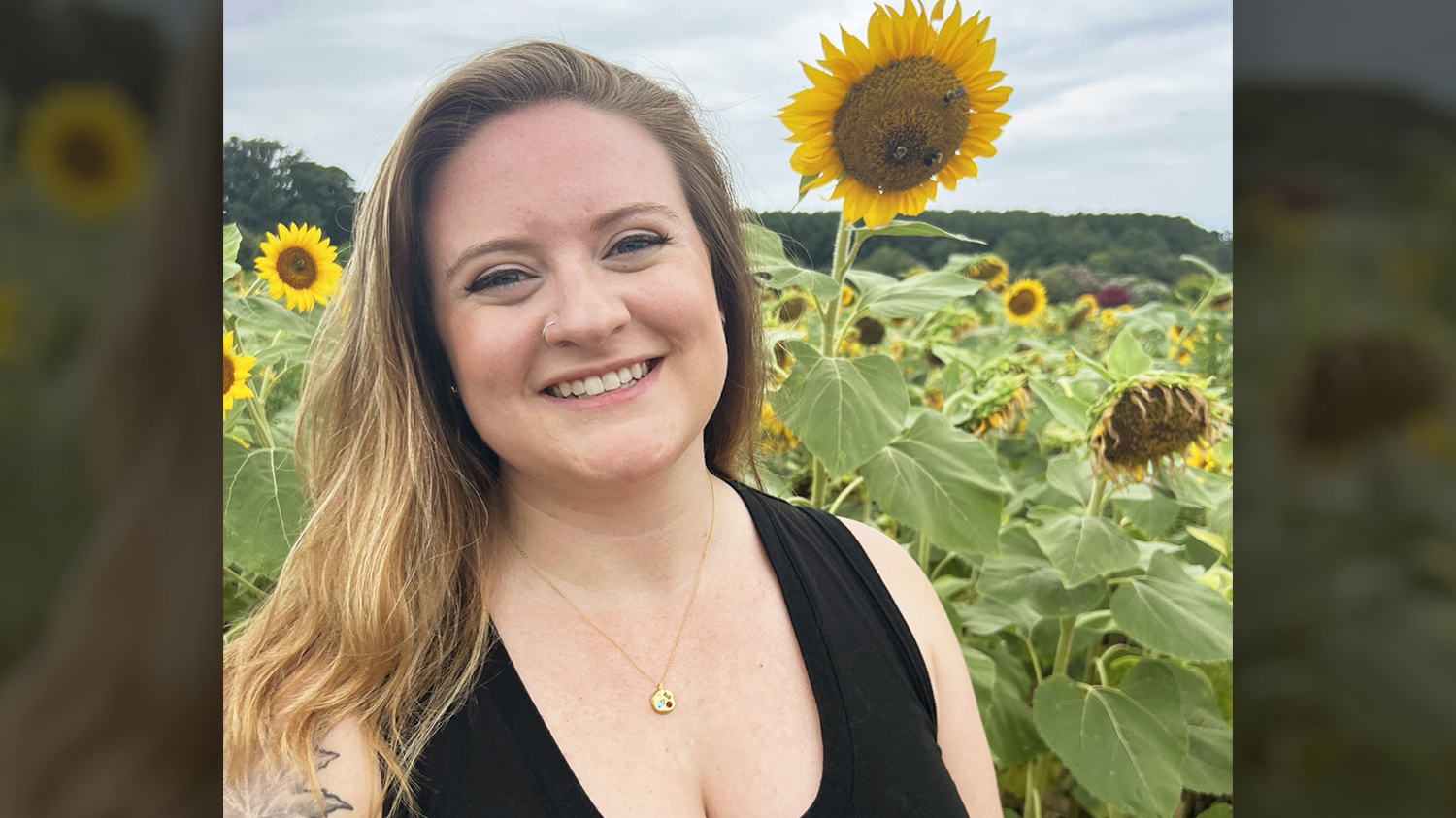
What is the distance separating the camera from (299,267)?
0.82 meters

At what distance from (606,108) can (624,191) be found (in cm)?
7

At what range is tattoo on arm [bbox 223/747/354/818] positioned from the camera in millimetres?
601

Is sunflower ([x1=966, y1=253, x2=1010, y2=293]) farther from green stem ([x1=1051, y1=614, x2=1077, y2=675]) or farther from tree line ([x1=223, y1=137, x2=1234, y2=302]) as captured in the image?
green stem ([x1=1051, y1=614, x2=1077, y2=675])

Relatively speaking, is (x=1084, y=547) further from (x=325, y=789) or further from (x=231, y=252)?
(x=231, y=252)

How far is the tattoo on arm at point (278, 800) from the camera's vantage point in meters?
0.60

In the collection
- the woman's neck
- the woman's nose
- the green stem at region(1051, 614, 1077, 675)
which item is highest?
the woman's nose

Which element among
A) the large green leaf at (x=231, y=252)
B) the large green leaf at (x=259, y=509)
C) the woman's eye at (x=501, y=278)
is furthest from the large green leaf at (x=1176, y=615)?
the large green leaf at (x=231, y=252)
